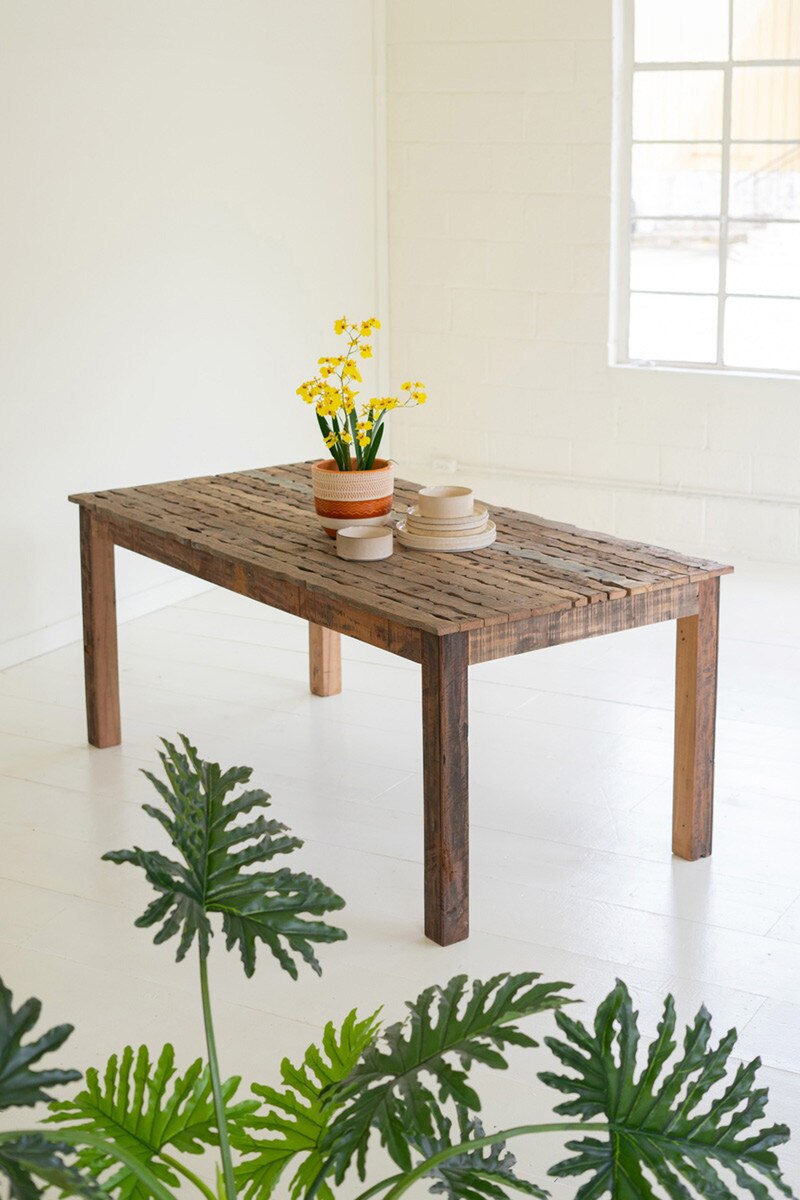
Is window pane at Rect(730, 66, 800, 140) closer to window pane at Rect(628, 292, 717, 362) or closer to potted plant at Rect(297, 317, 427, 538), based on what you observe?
window pane at Rect(628, 292, 717, 362)

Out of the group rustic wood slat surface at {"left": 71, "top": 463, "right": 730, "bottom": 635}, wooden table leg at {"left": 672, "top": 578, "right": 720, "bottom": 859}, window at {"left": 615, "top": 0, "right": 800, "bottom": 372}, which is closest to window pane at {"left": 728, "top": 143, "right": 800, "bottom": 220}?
window at {"left": 615, "top": 0, "right": 800, "bottom": 372}

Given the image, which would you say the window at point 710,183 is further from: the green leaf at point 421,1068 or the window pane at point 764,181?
the green leaf at point 421,1068

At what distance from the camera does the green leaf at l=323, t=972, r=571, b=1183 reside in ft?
4.25

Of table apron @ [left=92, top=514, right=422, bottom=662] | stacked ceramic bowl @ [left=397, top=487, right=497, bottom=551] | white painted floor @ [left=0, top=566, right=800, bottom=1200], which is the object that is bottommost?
white painted floor @ [left=0, top=566, right=800, bottom=1200]

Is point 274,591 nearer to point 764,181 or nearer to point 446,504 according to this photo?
point 446,504

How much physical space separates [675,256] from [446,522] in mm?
2732

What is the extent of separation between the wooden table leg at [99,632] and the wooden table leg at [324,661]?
1.91 feet

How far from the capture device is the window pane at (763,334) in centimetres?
539

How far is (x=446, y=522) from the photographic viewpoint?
127 inches

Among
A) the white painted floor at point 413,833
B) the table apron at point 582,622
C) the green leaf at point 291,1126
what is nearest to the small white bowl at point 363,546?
the table apron at point 582,622

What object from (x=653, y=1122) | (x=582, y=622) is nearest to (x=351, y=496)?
(x=582, y=622)

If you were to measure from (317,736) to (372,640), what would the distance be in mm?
1092

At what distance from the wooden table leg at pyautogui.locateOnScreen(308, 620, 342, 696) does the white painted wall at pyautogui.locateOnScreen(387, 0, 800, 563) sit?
1891mm

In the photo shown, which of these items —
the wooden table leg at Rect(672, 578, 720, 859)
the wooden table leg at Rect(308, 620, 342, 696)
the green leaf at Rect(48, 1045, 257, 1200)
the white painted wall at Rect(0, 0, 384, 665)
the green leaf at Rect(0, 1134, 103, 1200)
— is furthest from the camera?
the white painted wall at Rect(0, 0, 384, 665)
